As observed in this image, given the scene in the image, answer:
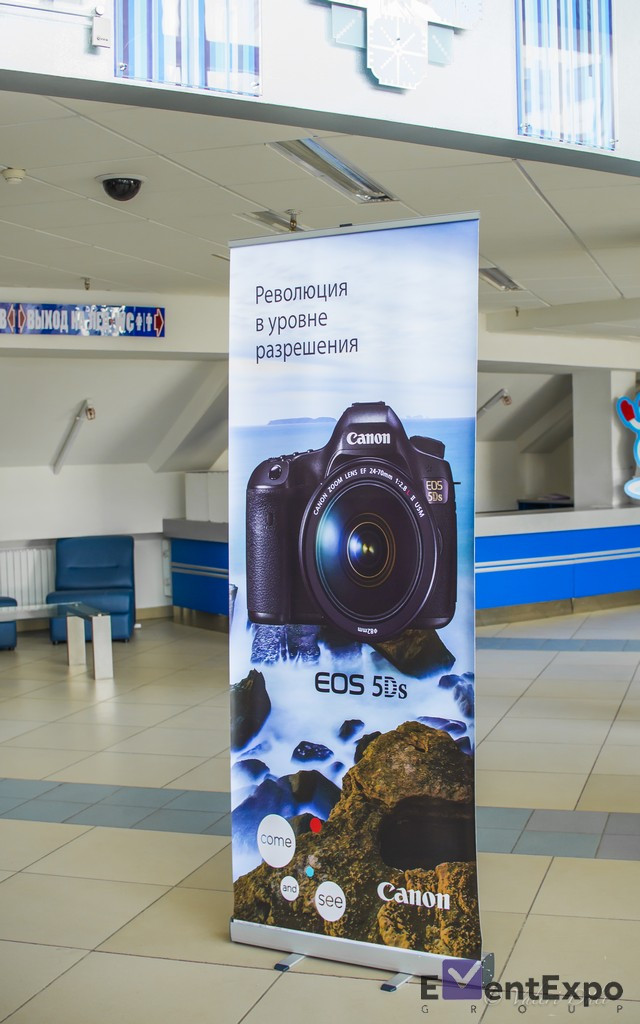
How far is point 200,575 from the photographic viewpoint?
398 inches

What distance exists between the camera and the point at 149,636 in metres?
9.80

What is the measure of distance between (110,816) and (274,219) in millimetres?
3139

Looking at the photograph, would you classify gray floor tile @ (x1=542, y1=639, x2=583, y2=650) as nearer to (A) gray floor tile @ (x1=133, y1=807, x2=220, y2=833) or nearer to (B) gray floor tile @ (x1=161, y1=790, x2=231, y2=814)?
(B) gray floor tile @ (x1=161, y1=790, x2=231, y2=814)

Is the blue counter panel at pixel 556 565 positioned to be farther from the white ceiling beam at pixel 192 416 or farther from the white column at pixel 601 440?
the white ceiling beam at pixel 192 416

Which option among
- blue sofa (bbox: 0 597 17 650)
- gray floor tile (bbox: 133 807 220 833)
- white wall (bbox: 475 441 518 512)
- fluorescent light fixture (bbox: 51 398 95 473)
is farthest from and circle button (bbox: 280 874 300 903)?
white wall (bbox: 475 441 518 512)

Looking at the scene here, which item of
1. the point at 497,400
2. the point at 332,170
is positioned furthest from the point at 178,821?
the point at 497,400

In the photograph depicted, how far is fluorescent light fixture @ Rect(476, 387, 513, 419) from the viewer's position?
12094 mm

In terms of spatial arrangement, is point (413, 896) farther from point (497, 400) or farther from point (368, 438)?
point (497, 400)

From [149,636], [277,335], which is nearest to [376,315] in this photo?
[277,335]

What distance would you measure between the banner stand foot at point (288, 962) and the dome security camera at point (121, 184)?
10.6 ft

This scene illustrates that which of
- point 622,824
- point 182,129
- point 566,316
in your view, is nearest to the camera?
point 182,129

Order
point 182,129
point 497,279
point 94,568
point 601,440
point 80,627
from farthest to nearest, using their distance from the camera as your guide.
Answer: point 601,440
point 94,568
point 80,627
point 497,279
point 182,129

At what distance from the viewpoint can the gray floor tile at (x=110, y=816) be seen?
4.80 m

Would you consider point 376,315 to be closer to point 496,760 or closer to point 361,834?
point 361,834
